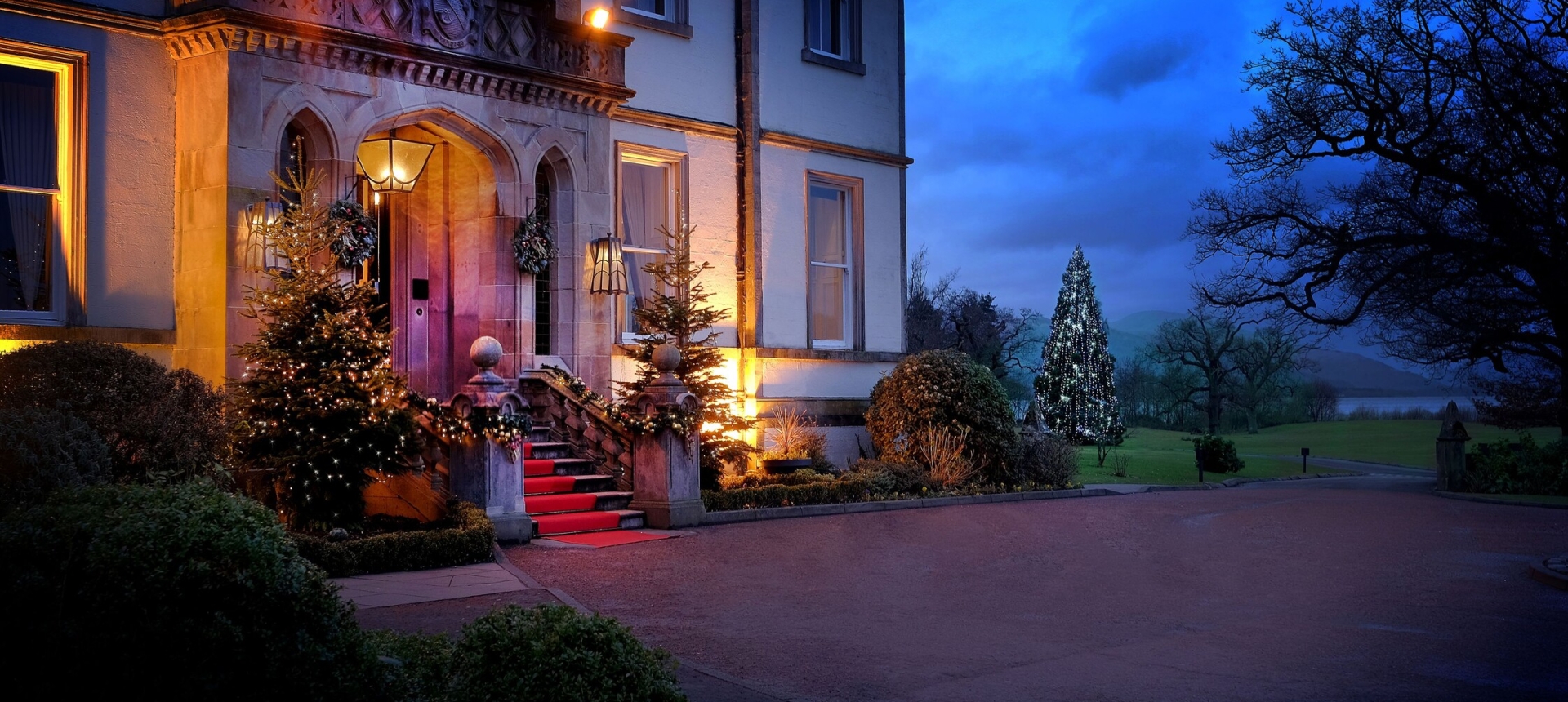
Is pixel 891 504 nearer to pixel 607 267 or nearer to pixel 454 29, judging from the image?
pixel 607 267

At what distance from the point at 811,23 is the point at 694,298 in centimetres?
660

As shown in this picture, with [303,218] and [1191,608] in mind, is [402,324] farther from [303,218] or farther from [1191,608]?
[1191,608]

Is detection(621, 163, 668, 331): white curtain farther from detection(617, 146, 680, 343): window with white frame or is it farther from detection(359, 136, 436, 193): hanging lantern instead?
detection(359, 136, 436, 193): hanging lantern

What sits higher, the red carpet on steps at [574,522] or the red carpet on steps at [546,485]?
the red carpet on steps at [546,485]

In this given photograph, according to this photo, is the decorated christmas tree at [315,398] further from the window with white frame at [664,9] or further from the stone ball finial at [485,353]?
the window with white frame at [664,9]

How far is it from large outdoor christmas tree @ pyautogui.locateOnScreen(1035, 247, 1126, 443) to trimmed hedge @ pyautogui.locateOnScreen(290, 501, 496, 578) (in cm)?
2974

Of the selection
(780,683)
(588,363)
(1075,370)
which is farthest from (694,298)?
(1075,370)

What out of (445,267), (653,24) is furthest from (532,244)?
(653,24)

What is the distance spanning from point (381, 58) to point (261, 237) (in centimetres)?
286

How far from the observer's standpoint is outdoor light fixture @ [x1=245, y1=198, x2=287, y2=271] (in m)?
13.3

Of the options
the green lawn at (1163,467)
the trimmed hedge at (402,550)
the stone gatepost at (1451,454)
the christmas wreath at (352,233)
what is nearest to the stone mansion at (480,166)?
the christmas wreath at (352,233)

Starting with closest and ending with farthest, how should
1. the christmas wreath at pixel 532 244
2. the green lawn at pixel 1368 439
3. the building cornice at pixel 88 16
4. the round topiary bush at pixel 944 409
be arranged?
the building cornice at pixel 88 16 → the christmas wreath at pixel 532 244 → the round topiary bush at pixel 944 409 → the green lawn at pixel 1368 439

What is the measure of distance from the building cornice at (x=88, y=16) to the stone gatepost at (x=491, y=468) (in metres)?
5.63

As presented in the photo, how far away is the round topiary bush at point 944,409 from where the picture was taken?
2005 cm
